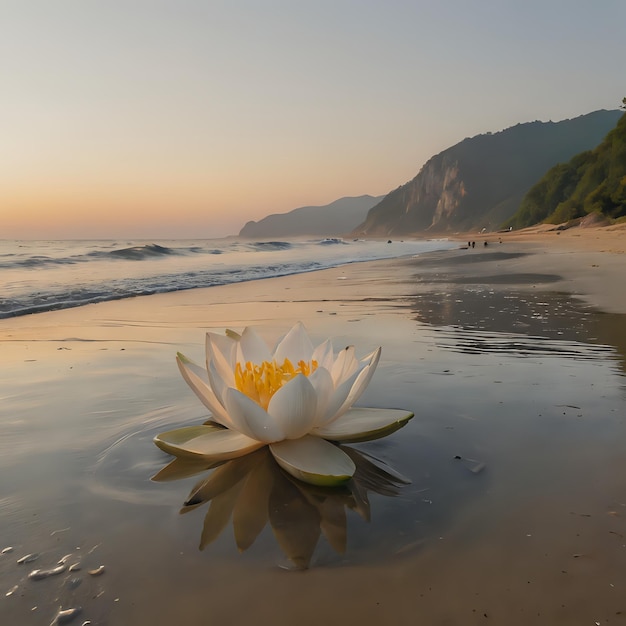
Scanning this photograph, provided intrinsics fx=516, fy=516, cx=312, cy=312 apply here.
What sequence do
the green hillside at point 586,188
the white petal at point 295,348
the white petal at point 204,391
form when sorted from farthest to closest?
the green hillside at point 586,188, the white petal at point 295,348, the white petal at point 204,391

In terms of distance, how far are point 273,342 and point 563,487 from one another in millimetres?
2282

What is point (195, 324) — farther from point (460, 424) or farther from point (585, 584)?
point (585, 584)

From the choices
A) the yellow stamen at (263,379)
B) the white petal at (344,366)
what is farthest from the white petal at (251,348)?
the white petal at (344,366)

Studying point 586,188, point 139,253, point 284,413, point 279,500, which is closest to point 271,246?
point 139,253

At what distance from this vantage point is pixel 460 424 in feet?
5.62

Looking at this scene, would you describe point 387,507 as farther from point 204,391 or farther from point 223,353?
point 223,353

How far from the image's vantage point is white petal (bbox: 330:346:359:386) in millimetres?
1550

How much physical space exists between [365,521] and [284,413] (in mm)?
330

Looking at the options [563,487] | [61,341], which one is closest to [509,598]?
[563,487]

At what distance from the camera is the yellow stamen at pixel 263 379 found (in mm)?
1443

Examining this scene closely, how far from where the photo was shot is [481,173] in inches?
5236

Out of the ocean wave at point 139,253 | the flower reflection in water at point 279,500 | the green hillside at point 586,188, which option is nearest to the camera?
the flower reflection in water at point 279,500

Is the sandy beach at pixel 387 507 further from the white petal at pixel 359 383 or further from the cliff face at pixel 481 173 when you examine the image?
the cliff face at pixel 481 173

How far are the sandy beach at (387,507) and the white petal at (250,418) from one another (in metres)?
0.18
